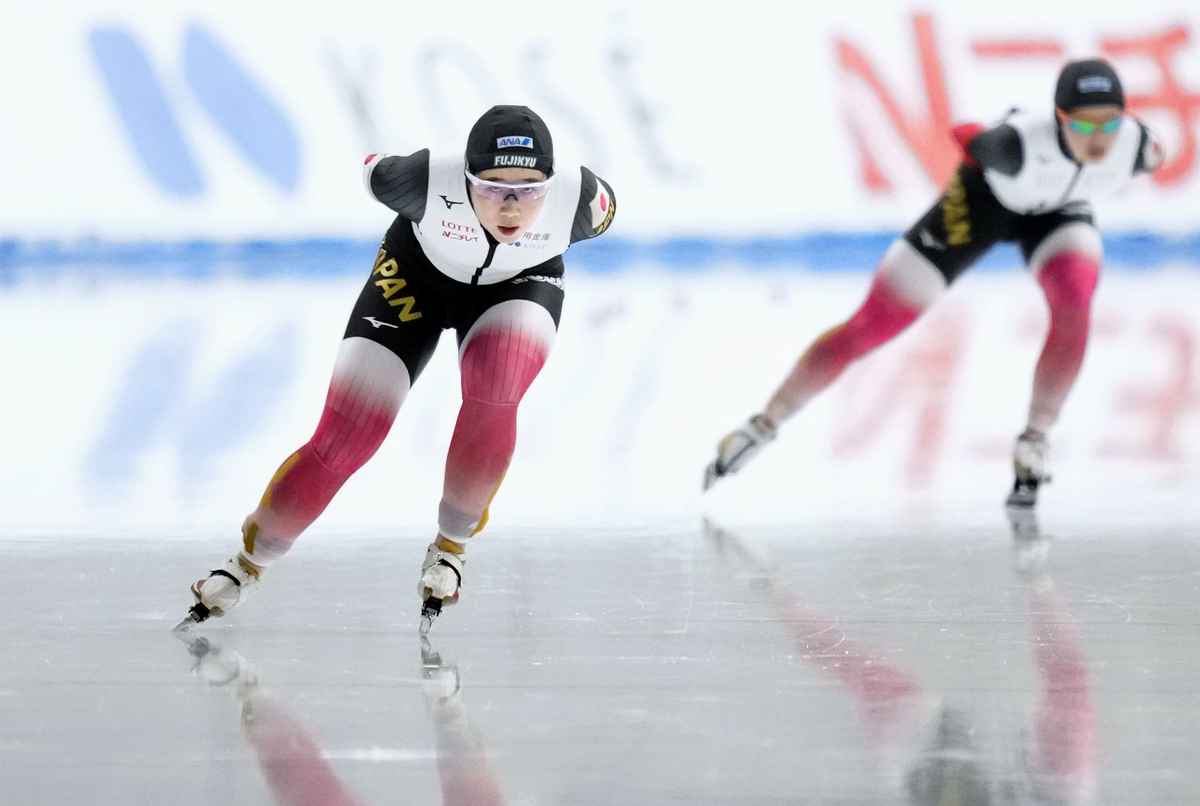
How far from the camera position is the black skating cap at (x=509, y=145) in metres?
3.16

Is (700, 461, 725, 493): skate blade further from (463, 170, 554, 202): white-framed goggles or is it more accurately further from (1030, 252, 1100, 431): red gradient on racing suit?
(463, 170, 554, 202): white-framed goggles

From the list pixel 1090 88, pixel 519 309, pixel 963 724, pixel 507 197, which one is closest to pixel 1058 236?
pixel 1090 88

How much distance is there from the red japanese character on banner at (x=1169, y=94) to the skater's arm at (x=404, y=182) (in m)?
8.69

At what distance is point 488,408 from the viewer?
3312 millimetres

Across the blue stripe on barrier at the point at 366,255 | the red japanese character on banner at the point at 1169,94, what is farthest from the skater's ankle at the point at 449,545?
the red japanese character on banner at the point at 1169,94

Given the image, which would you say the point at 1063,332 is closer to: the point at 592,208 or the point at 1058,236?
the point at 1058,236

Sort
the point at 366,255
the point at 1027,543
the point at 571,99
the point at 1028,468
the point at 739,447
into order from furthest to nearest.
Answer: the point at 366,255 < the point at 571,99 < the point at 739,447 < the point at 1028,468 < the point at 1027,543

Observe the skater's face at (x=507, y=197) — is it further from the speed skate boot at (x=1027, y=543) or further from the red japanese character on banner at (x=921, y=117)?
the red japanese character on banner at (x=921, y=117)

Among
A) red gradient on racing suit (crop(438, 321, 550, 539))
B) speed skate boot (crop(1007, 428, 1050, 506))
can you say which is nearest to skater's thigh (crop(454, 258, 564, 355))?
red gradient on racing suit (crop(438, 321, 550, 539))

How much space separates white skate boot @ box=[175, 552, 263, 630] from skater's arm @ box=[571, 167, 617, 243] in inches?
35.9

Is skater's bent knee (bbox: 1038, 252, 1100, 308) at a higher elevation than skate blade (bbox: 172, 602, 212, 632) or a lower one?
higher

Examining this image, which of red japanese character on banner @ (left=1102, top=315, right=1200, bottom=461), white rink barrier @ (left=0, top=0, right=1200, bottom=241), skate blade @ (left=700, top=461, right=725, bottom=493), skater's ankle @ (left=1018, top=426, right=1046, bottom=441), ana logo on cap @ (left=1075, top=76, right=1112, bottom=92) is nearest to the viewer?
ana logo on cap @ (left=1075, top=76, right=1112, bottom=92)

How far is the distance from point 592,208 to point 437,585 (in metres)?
0.79

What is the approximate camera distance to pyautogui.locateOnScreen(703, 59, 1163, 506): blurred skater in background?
464 cm
